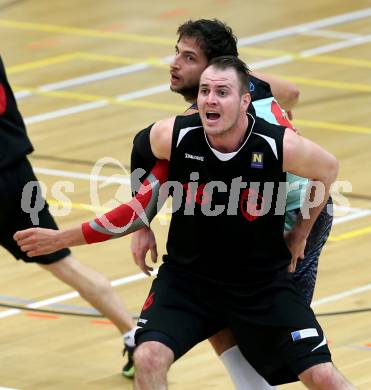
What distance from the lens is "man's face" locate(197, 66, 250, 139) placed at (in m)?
7.36

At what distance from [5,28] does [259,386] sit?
12.1 meters

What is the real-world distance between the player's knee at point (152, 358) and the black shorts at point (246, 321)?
1.9 inches

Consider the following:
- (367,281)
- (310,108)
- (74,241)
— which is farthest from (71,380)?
(310,108)

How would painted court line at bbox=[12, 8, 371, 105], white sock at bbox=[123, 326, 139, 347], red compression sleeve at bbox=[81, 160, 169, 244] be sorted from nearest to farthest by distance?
1. red compression sleeve at bbox=[81, 160, 169, 244]
2. white sock at bbox=[123, 326, 139, 347]
3. painted court line at bbox=[12, 8, 371, 105]

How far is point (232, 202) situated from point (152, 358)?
2.92 feet

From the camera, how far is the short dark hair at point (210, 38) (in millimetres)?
7938

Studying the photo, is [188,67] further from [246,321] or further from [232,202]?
[246,321]

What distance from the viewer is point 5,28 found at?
19391 mm

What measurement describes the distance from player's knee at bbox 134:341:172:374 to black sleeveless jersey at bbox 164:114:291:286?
51 cm

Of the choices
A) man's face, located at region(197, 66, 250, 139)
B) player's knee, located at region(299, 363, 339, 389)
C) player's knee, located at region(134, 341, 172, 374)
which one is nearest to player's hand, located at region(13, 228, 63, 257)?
player's knee, located at region(134, 341, 172, 374)

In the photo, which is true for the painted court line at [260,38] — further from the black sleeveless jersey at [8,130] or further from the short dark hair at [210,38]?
the short dark hair at [210,38]

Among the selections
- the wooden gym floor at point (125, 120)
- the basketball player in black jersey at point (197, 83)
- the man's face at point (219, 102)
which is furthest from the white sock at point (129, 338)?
the man's face at point (219, 102)

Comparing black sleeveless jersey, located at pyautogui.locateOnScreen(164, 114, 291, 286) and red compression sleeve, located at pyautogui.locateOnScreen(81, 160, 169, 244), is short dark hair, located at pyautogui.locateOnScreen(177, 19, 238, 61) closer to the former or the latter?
black sleeveless jersey, located at pyautogui.locateOnScreen(164, 114, 291, 286)

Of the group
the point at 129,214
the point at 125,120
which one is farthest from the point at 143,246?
the point at 125,120
